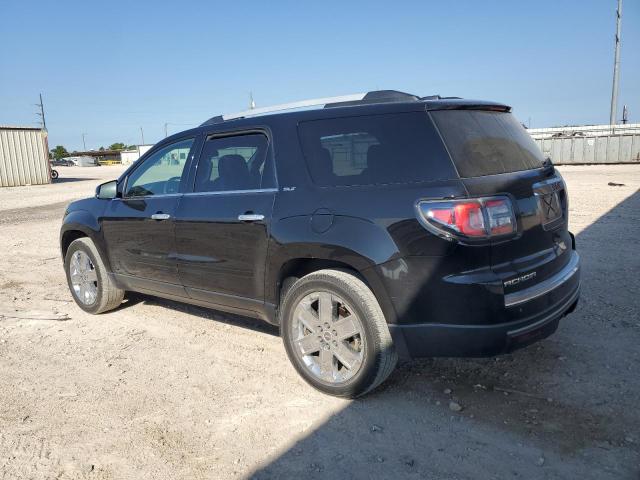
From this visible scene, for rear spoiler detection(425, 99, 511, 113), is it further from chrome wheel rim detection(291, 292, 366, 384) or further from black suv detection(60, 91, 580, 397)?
chrome wheel rim detection(291, 292, 366, 384)

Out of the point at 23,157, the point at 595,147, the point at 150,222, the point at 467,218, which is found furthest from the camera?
the point at 595,147

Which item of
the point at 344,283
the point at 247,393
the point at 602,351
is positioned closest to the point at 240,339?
the point at 247,393

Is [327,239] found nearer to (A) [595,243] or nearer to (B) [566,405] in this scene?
(B) [566,405]

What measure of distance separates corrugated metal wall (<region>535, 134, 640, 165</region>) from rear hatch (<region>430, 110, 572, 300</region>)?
25.7 metres

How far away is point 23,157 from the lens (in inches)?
1055

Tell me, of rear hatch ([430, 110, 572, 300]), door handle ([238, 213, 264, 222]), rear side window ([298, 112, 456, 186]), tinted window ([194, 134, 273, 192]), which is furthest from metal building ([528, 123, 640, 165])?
door handle ([238, 213, 264, 222])

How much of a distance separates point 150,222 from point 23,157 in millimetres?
26735

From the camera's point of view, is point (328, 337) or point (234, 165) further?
point (234, 165)

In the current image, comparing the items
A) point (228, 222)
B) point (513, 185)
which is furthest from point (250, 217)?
point (513, 185)

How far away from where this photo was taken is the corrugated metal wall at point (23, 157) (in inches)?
1025

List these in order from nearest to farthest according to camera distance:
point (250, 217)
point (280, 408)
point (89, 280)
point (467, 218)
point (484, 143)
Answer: point (467, 218)
point (484, 143)
point (280, 408)
point (250, 217)
point (89, 280)

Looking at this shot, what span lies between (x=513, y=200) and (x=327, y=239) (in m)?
1.09

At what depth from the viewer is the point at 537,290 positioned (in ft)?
9.66

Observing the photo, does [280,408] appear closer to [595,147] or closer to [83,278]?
[83,278]
